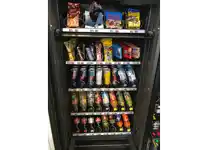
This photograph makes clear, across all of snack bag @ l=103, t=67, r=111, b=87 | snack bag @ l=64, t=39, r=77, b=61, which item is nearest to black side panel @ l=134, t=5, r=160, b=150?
snack bag @ l=103, t=67, r=111, b=87

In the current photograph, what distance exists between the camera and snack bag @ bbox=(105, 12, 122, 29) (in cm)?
146

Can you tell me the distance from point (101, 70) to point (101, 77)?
0.08 metres

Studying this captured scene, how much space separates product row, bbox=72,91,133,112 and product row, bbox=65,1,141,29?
2.53 feet

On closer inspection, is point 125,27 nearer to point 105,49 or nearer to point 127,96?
point 105,49

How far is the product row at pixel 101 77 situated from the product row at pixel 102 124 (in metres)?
0.45

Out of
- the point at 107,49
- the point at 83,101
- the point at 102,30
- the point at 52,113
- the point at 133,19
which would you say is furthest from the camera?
the point at 83,101

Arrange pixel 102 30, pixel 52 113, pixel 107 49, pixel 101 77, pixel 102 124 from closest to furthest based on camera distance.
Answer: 1. pixel 52 113
2. pixel 102 30
3. pixel 107 49
4. pixel 101 77
5. pixel 102 124

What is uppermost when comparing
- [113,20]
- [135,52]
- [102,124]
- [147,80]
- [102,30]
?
[113,20]

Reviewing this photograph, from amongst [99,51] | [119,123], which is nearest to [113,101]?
[119,123]

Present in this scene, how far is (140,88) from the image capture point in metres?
1.65

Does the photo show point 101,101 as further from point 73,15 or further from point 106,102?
point 73,15

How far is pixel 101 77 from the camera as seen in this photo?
1.69 metres
